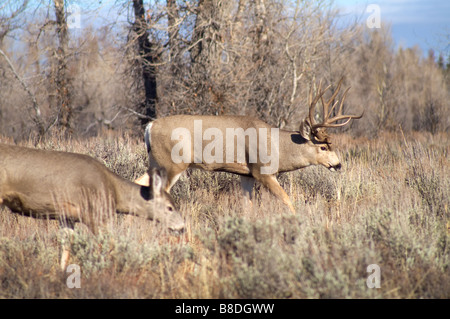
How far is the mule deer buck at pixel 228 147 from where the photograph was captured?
321 inches

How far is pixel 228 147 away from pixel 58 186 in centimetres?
349

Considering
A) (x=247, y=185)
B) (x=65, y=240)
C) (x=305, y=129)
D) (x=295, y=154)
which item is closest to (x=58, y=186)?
(x=65, y=240)

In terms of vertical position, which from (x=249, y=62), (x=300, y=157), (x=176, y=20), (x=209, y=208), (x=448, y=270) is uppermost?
(x=176, y=20)

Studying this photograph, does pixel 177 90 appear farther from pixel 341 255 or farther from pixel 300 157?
pixel 341 255

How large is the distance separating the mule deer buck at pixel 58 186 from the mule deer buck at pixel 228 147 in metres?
2.47

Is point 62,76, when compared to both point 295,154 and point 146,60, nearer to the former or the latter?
point 146,60

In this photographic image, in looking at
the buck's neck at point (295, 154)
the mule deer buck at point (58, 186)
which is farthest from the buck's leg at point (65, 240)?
the buck's neck at point (295, 154)

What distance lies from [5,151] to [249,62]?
994cm

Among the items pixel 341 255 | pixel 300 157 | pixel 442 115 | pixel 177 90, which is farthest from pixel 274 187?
pixel 442 115

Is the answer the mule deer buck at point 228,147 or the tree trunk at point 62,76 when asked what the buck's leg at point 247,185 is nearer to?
the mule deer buck at point 228,147

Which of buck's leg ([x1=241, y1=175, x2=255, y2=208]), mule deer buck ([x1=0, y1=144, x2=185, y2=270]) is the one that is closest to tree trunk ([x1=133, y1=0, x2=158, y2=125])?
buck's leg ([x1=241, y1=175, x2=255, y2=208])

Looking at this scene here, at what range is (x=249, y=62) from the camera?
→ 1441cm

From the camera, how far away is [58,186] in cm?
534
